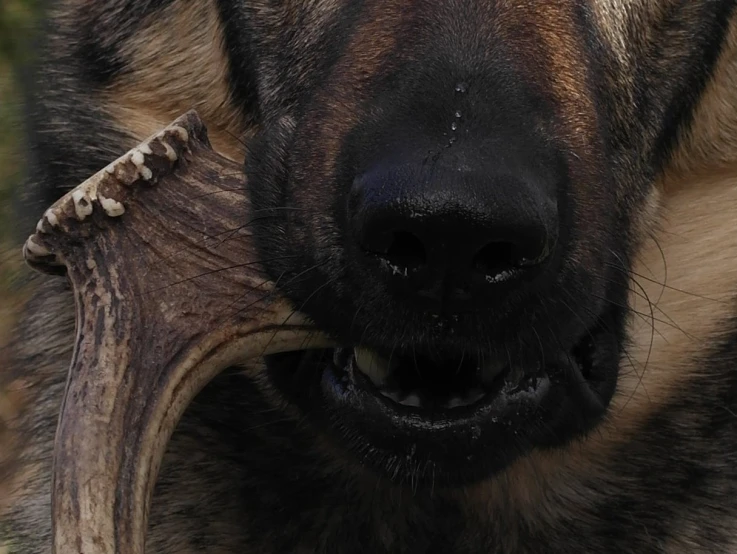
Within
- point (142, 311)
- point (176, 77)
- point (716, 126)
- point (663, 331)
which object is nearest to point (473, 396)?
point (142, 311)

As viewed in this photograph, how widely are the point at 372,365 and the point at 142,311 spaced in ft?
1.78

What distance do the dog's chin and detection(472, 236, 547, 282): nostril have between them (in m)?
0.30

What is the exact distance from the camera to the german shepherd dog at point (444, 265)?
212 cm

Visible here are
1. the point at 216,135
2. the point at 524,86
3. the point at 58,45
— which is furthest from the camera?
the point at 58,45

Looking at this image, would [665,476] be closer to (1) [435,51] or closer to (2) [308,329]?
(2) [308,329]

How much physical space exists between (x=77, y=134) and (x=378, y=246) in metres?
1.60

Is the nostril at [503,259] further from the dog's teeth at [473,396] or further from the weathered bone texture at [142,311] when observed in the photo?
the weathered bone texture at [142,311]

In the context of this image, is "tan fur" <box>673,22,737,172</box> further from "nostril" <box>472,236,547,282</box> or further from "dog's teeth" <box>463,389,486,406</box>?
"nostril" <box>472,236,547,282</box>

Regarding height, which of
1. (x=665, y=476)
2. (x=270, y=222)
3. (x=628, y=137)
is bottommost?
(x=665, y=476)

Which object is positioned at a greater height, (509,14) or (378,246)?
(509,14)

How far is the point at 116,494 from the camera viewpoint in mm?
1997

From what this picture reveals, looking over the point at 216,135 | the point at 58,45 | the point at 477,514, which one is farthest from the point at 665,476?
the point at 58,45

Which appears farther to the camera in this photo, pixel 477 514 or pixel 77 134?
pixel 77 134

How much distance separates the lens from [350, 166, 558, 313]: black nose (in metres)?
1.94
